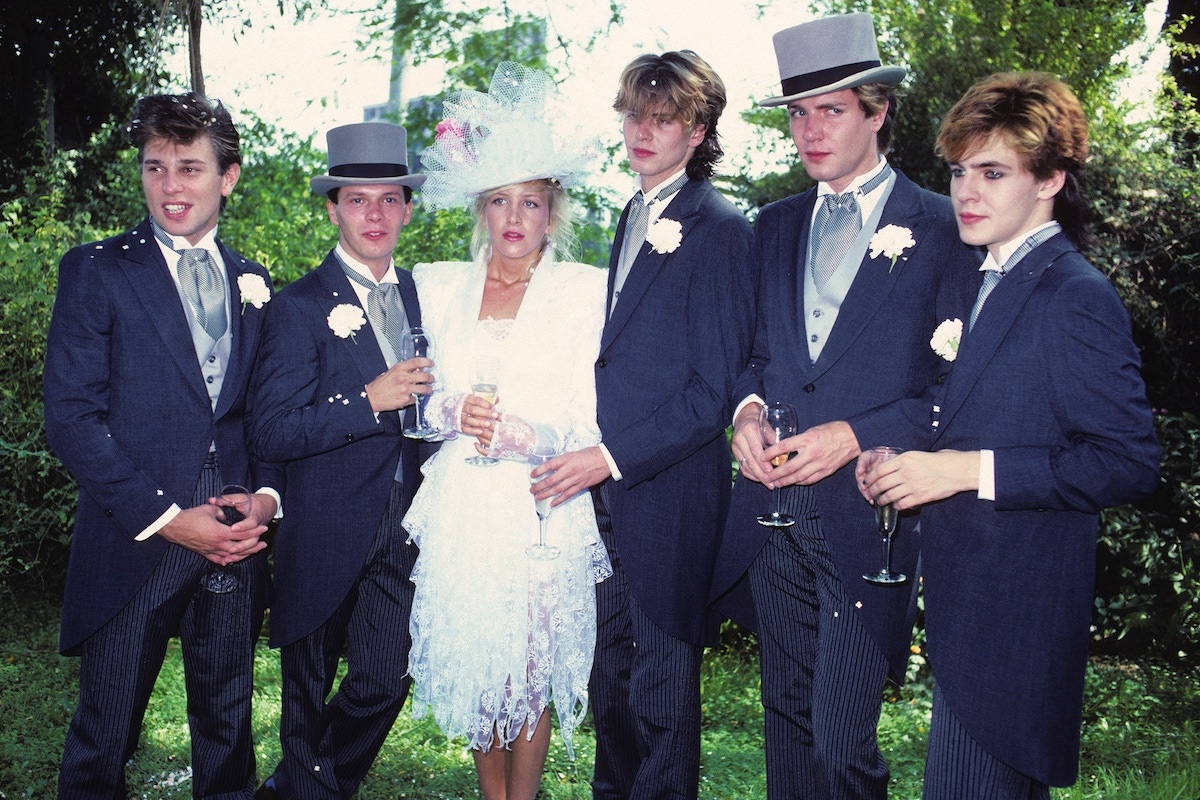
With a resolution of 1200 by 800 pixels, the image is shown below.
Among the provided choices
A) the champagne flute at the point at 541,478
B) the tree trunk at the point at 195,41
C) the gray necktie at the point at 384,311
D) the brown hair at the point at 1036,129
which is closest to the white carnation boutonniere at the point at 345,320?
the gray necktie at the point at 384,311

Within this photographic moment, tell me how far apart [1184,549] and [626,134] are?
5.00 meters

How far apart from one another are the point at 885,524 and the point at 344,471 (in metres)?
1.86

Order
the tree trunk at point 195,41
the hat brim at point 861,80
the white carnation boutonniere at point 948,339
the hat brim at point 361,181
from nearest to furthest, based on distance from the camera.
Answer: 1. the white carnation boutonniere at point 948,339
2. the hat brim at point 861,80
3. the hat brim at point 361,181
4. the tree trunk at point 195,41

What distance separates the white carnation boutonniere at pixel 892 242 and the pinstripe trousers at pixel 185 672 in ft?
7.22

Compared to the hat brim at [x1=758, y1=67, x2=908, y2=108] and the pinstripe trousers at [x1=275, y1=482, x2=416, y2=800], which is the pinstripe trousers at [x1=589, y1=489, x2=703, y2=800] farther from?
the hat brim at [x1=758, y1=67, x2=908, y2=108]

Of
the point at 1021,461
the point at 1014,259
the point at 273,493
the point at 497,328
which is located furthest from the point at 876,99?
the point at 273,493

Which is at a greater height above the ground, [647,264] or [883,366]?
[647,264]

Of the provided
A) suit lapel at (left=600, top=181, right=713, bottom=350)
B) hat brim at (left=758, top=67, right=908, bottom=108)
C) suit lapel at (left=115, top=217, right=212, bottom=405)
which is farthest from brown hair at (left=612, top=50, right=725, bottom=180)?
suit lapel at (left=115, top=217, right=212, bottom=405)

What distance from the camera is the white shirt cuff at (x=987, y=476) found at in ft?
9.23

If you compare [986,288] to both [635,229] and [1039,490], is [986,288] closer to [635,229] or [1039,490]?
[1039,490]

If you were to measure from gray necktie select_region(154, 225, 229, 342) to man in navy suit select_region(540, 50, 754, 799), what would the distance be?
120 cm

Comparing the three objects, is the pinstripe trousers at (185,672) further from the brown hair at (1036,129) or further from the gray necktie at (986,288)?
the brown hair at (1036,129)

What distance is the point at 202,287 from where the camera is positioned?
3.81 metres

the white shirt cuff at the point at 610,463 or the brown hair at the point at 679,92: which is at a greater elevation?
the brown hair at the point at 679,92
